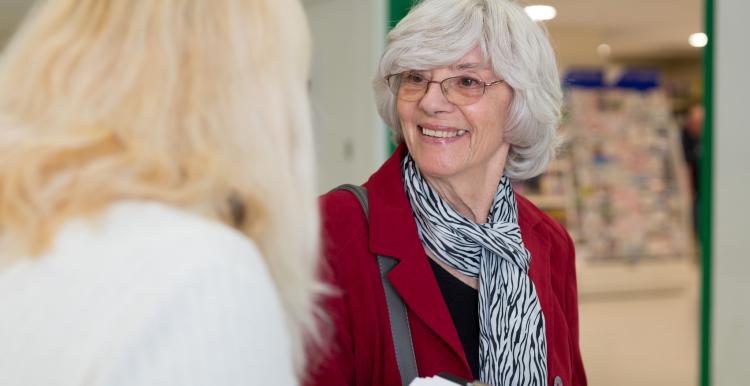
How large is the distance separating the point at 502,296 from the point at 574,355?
346 mm

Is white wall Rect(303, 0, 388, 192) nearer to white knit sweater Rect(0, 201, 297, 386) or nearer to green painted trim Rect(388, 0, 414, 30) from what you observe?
green painted trim Rect(388, 0, 414, 30)

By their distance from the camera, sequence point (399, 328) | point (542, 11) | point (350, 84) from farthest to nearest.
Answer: point (542, 11) → point (350, 84) → point (399, 328)

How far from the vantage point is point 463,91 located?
6.20ft

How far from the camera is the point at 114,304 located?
2.51 ft

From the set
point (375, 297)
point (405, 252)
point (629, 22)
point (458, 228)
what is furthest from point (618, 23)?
point (375, 297)

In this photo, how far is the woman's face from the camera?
1860 mm

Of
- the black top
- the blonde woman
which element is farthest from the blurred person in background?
the blonde woman

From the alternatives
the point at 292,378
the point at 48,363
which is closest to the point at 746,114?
the point at 292,378

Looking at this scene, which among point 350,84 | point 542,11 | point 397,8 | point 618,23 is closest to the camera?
point 397,8

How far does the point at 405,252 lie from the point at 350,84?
4.22 metres

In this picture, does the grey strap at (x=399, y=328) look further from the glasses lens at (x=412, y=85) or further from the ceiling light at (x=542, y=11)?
the ceiling light at (x=542, y=11)

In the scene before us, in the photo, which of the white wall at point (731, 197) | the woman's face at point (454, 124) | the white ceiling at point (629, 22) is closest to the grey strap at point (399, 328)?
the woman's face at point (454, 124)

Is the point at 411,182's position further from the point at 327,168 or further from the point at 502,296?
the point at 327,168

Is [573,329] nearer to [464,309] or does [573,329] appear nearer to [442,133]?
[464,309]
